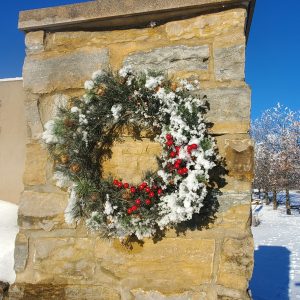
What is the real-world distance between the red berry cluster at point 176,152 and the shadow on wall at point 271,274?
14.5ft

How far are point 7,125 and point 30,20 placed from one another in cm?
71

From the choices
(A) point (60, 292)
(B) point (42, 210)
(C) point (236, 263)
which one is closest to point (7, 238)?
(B) point (42, 210)

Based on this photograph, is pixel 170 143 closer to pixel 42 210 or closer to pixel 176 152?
pixel 176 152

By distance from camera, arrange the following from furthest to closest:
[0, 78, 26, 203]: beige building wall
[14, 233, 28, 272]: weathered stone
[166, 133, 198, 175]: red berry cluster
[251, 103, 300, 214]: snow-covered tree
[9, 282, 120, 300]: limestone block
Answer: [251, 103, 300, 214]: snow-covered tree < [0, 78, 26, 203]: beige building wall < [14, 233, 28, 272]: weathered stone < [9, 282, 120, 300]: limestone block < [166, 133, 198, 175]: red berry cluster

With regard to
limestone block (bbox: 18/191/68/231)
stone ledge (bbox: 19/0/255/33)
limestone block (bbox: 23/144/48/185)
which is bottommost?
limestone block (bbox: 18/191/68/231)

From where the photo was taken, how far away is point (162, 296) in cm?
171

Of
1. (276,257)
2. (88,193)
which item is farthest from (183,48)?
(276,257)

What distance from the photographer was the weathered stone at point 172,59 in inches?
69.4

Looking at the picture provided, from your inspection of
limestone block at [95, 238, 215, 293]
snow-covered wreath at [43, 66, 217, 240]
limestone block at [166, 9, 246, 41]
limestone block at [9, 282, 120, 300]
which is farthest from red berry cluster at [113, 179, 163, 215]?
limestone block at [166, 9, 246, 41]

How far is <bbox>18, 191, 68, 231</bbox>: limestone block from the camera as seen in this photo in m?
1.89

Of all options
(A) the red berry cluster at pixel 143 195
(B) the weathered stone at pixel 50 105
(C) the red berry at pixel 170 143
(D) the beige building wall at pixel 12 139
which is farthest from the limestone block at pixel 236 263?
(D) the beige building wall at pixel 12 139

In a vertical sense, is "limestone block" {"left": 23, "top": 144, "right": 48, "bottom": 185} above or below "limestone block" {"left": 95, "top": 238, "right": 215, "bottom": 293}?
above

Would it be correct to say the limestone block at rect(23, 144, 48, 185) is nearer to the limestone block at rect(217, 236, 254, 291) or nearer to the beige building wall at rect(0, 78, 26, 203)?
the beige building wall at rect(0, 78, 26, 203)

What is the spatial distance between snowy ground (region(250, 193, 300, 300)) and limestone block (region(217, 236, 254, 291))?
4.08m
